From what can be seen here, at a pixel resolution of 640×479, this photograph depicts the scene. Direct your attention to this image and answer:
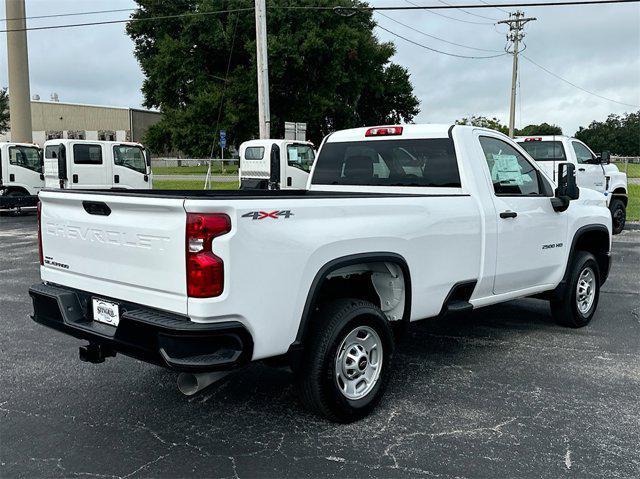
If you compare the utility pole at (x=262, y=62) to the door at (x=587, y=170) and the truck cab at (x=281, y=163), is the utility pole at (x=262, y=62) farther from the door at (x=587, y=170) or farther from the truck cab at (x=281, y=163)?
the door at (x=587, y=170)

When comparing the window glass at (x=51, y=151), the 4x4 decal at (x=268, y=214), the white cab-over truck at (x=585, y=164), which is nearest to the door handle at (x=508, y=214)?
the 4x4 decal at (x=268, y=214)

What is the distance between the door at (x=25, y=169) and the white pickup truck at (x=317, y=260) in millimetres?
16643

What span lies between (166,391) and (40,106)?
261 ft

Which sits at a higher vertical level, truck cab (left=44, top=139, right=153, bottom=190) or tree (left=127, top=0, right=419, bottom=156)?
tree (left=127, top=0, right=419, bottom=156)

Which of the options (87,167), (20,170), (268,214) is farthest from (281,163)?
(268,214)

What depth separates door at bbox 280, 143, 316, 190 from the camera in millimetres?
19922

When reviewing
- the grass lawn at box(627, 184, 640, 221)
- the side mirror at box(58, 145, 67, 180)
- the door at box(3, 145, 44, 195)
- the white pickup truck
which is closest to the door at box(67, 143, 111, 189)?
the side mirror at box(58, 145, 67, 180)

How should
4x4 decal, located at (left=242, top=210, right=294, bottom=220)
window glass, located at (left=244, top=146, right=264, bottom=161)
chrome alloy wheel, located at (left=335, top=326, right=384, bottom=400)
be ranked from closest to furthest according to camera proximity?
1. 4x4 decal, located at (left=242, top=210, right=294, bottom=220)
2. chrome alloy wheel, located at (left=335, top=326, right=384, bottom=400)
3. window glass, located at (left=244, top=146, right=264, bottom=161)

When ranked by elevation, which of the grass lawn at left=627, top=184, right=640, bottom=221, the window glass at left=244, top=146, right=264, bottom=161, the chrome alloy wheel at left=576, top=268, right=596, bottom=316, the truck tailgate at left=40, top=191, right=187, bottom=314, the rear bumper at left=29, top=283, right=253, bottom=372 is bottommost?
the grass lawn at left=627, top=184, right=640, bottom=221

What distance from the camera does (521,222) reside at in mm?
5266

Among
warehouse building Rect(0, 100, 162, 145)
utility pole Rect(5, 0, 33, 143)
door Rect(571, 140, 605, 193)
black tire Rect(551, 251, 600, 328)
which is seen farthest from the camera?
warehouse building Rect(0, 100, 162, 145)

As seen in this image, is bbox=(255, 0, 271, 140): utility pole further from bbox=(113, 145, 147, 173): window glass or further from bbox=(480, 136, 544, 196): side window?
bbox=(480, 136, 544, 196): side window

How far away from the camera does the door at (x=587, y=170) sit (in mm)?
14102

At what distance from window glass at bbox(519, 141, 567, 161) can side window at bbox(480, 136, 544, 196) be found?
8871mm
